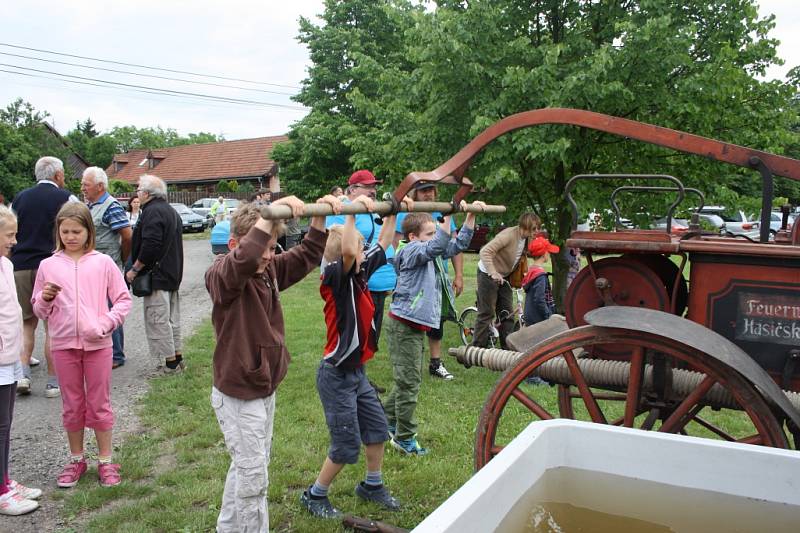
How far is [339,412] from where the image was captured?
355cm

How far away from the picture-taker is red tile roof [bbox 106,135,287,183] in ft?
154

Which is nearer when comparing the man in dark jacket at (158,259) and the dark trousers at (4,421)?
the dark trousers at (4,421)

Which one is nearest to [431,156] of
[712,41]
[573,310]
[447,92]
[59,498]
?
[447,92]

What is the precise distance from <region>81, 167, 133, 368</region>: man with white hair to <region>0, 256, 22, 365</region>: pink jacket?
244 centimetres

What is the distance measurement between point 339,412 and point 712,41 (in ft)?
20.2

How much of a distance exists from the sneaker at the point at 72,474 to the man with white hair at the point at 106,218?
104 inches

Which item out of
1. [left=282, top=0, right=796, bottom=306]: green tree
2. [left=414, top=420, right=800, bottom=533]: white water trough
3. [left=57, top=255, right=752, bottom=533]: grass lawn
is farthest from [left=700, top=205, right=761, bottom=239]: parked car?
[left=414, top=420, right=800, bottom=533]: white water trough

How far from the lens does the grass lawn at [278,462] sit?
3.64m

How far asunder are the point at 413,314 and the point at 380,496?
1.37 m

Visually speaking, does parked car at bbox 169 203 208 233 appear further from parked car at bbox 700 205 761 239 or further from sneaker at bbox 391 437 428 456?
sneaker at bbox 391 437 428 456

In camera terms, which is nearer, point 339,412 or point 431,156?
point 339,412

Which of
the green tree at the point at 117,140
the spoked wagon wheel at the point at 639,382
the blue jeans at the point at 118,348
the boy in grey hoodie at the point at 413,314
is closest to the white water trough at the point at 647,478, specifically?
the spoked wagon wheel at the point at 639,382

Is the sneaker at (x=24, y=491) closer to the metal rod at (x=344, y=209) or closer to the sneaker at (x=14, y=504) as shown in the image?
the sneaker at (x=14, y=504)

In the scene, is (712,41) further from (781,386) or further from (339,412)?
(339,412)
